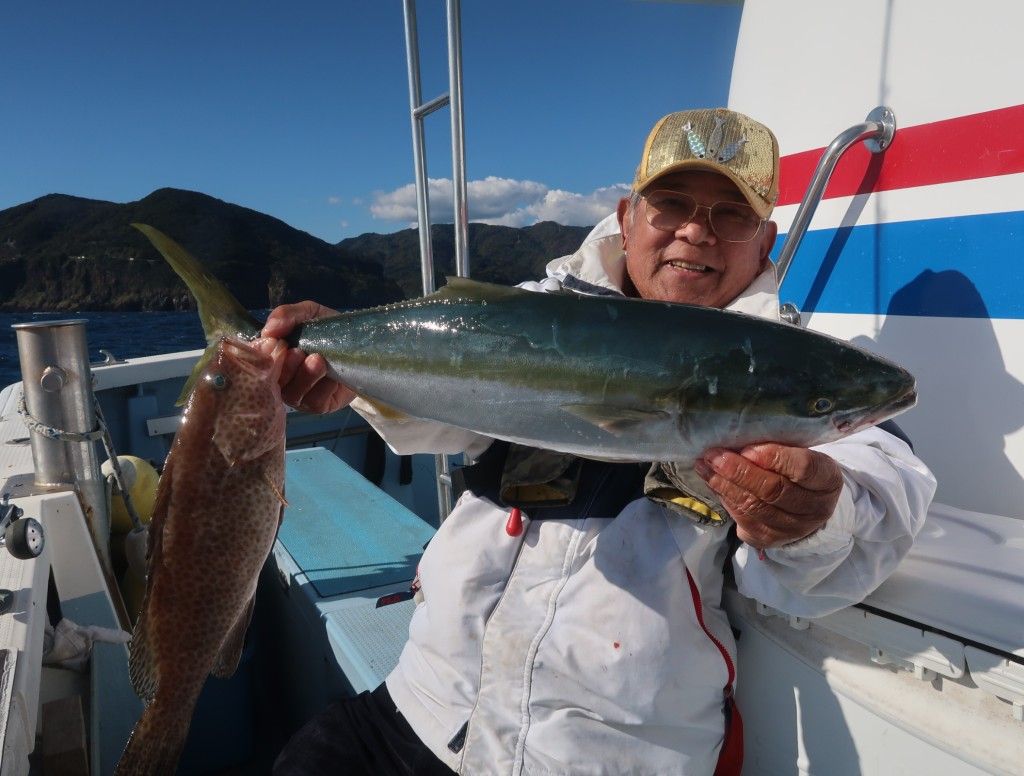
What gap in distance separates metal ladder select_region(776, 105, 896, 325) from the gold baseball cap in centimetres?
51

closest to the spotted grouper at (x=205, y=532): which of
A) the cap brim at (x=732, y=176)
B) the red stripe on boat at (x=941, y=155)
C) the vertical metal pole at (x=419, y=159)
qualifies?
the cap brim at (x=732, y=176)

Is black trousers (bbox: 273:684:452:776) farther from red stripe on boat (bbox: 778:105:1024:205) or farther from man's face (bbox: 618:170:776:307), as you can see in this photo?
red stripe on boat (bbox: 778:105:1024:205)

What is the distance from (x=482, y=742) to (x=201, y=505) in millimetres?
1180

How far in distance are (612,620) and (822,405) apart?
0.94m

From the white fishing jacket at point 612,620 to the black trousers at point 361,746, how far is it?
11 centimetres

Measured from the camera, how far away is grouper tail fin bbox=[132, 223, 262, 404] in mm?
2012

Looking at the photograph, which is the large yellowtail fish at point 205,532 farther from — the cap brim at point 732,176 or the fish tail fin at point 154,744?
the cap brim at point 732,176

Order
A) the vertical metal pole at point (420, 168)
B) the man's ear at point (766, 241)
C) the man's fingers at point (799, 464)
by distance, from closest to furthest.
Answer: the man's fingers at point (799, 464)
the man's ear at point (766, 241)
the vertical metal pole at point (420, 168)

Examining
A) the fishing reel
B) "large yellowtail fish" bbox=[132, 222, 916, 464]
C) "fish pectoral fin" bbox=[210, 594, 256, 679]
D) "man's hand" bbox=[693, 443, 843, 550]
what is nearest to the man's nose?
"large yellowtail fish" bbox=[132, 222, 916, 464]

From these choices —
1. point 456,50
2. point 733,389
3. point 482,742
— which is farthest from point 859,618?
point 456,50

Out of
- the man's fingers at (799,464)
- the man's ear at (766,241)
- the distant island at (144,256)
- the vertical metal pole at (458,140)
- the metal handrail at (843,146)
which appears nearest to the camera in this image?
the man's fingers at (799,464)

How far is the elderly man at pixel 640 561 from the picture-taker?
175 centimetres

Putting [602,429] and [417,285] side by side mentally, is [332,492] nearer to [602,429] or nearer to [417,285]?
[417,285]

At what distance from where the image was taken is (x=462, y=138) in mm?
3361
